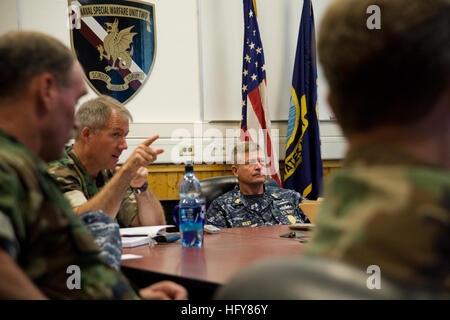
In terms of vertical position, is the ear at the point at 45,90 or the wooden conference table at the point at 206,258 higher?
the ear at the point at 45,90

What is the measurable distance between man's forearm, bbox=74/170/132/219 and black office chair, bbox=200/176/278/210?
1.07m

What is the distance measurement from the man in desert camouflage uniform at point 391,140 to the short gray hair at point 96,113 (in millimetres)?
2148

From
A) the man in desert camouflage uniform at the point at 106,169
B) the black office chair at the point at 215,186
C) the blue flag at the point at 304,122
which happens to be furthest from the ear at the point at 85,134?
the blue flag at the point at 304,122

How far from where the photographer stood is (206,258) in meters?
1.84

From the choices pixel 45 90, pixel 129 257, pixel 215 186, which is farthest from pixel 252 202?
pixel 45 90

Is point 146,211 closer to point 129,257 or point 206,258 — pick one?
point 129,257

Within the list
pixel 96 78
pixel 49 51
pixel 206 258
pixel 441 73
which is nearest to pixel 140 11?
pixel 96 78

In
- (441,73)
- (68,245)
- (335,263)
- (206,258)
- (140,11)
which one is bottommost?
(206,258)

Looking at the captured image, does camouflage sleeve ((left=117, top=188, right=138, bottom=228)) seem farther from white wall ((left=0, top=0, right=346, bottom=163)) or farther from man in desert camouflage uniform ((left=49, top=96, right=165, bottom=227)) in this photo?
white wall ((left=0, top=0, right=346, bottom=163))

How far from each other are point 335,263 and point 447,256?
0.10 metres

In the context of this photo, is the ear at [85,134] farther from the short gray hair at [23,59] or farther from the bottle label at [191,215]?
the short gray hair at [23,59]

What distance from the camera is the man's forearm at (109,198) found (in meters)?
2.31

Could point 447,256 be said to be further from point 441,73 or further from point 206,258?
point 206,258
